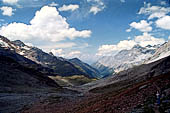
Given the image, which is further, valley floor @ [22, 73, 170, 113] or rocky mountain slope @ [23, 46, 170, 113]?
rocky mountain slope @ [23, 46, 170, 113]

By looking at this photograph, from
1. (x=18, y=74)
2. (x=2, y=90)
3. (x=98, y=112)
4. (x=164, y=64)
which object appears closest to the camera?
(x=98, y=112)

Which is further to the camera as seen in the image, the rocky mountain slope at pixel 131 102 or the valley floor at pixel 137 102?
the rocky mountain slope at pixel 131 102

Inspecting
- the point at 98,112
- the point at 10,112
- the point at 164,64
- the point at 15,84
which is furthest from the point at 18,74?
the point at 98,112

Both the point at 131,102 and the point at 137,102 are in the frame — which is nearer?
the point at 137,102

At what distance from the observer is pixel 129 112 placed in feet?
57.8

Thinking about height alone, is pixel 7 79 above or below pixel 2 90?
above

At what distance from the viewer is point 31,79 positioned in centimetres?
15000

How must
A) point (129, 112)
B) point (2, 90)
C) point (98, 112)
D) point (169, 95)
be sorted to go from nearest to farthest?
1. point (129, 112)
2. point (169, 95)
3. point (98, 112)
4. point (2, 90)

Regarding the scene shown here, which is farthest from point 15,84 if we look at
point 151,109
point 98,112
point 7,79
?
point 151,109

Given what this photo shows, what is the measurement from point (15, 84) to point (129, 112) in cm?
12252

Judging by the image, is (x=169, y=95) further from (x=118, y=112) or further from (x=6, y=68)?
(x=6, y=68)

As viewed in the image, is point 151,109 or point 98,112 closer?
point 151,109

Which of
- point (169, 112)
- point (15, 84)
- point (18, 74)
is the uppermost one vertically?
point (18, 74)

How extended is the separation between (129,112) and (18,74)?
144 metres
